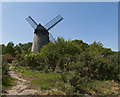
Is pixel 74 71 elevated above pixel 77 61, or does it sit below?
below

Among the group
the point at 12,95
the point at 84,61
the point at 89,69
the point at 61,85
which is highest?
the point at 84,61

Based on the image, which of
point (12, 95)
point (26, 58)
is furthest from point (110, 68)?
point (26, 58)

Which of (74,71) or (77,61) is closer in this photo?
(74,71)

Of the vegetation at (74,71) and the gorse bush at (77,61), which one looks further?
the gorse bush at (77,61)

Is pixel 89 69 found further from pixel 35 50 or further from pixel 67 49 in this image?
pixel 35 50

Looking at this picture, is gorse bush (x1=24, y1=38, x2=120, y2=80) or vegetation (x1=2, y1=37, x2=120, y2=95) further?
gorse bush (x1=24, y1=38, x2=120, y2=80)

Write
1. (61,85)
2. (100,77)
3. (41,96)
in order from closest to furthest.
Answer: (41,96) < (61,85) < (100,77)

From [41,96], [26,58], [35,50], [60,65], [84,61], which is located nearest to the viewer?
[41,96]

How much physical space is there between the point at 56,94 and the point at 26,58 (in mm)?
9063

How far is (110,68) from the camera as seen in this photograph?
745cm

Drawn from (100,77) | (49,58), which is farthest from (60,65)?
(100,77)

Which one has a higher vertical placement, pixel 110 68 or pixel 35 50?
pixel 35 50

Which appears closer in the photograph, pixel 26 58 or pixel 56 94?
pixel 56 94

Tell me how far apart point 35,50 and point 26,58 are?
768 cm
